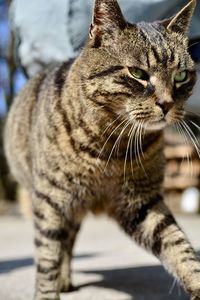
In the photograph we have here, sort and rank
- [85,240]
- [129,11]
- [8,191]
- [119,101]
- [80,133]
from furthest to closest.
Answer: [8,191]
[85,240]
[129,11]
[80,133]
[119,101]

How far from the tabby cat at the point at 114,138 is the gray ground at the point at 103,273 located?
12.6 inches

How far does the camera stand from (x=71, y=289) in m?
3.17

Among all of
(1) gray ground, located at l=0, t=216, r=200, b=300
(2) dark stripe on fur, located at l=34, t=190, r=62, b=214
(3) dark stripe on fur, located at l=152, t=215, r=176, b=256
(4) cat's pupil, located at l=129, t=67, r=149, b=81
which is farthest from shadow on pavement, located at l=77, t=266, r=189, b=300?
(4) cat's pupil, located at l=129, t=67, r=149, b=81

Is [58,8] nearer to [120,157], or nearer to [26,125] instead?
[26,125]

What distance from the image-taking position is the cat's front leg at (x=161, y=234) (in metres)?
2.55

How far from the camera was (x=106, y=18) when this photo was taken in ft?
8.17

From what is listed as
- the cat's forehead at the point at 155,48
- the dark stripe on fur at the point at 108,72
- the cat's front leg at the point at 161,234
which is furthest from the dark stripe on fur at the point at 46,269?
the cat's forehead at the point at 155,48

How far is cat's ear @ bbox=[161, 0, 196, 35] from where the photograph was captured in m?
2.58

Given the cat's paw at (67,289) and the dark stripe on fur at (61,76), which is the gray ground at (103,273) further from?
the dark stripe on fur at (61,76)

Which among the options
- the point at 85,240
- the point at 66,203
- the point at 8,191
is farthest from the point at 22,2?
the point at 8,191

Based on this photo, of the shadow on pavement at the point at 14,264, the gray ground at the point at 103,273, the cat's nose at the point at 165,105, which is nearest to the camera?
the cat's nose at the point at 165,105

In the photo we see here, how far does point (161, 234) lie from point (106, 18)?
1.01 metres

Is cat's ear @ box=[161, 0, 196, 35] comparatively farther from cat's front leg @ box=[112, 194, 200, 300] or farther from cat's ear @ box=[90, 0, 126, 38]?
cat's front leg @ box=[112, 194, 200, 300]

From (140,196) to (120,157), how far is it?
8.8 inches
